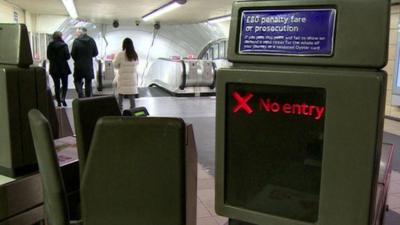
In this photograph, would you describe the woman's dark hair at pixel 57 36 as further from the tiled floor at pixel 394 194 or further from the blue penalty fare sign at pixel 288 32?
the blue penalty fare sign at pixel 288 32

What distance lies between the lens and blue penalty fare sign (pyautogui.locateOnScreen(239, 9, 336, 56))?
2.44ft

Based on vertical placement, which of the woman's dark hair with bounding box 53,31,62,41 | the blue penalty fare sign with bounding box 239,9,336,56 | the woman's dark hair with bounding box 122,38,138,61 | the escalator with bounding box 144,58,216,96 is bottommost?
the escalator with bounding box 144,58,216,96

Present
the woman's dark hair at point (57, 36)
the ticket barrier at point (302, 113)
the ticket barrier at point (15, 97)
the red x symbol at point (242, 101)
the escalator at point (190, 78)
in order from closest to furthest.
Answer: the ticket barrier at point (302, 113), the red x symbol at point (242, 101), the ticket barrier at point (15, 97), the woman's dark hair at point (57, 36), the escalator at point (190, 78)

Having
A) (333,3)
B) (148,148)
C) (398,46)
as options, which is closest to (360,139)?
(333,3)

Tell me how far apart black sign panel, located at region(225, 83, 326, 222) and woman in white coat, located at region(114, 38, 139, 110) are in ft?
18.7

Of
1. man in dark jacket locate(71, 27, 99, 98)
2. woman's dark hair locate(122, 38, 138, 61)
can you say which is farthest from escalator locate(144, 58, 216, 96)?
woman's dark hair locate(122, 38, 138, 61)

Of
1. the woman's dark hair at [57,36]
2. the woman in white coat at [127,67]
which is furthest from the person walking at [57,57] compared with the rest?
the woman in white coat at [127,67]

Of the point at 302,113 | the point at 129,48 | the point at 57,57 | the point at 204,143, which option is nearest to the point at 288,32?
the point at 302,113

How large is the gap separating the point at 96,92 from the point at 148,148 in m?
10.5

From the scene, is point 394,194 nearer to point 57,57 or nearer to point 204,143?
point 204,143

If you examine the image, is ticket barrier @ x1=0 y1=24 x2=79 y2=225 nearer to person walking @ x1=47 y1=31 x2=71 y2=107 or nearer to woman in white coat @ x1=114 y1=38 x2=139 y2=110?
woman in white coat @ x1=114 y1=38 x2=139 y2=110

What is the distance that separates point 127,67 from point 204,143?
2068 mm

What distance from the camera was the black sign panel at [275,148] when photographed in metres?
0.77

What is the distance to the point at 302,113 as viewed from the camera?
30.4 inches
